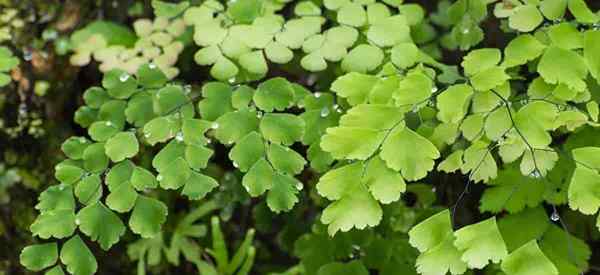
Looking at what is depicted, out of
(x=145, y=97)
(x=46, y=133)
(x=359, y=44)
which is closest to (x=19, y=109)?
(x=46, y=133)

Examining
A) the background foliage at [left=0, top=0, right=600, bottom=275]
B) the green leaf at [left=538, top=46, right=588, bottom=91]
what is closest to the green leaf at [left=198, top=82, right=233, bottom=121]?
the background foliage at [left=0, top=0, right=600, bottom=275]

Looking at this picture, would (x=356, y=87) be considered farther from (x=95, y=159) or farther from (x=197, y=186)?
(x=95, y=159)

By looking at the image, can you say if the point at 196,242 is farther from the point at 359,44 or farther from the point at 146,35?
the point at 359,44

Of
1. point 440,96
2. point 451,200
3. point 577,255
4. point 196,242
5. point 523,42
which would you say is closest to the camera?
point 440,96

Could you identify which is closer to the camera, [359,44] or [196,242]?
[359,44]

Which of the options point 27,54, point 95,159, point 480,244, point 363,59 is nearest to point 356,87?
point 363,59

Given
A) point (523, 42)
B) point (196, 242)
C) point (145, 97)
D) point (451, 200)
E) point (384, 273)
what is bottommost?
point (196, 242)

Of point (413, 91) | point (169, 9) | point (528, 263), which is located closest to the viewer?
point (528, 263)

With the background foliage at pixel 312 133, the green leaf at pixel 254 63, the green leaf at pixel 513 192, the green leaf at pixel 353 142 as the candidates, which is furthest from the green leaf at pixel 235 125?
the green leaf at pixel 513 192
